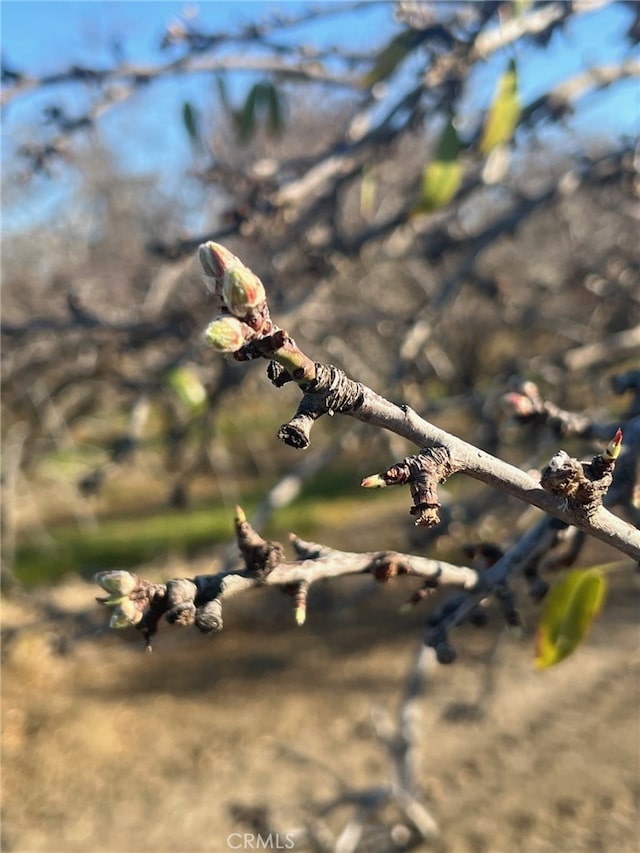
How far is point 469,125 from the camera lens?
2.55 metres

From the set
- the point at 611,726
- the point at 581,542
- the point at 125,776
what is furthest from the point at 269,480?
the point at 581,542

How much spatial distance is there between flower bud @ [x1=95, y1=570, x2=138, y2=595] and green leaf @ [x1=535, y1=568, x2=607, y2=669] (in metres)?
0.69

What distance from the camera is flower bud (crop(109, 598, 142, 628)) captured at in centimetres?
59

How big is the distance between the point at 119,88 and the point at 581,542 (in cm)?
161

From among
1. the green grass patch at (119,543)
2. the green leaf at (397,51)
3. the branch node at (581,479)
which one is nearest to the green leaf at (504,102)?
the green leaf at (397,51)

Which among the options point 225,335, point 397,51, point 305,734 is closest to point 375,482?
point 225,335

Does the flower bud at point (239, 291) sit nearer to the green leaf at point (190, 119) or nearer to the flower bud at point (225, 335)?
the flower bud at point (225, 335)

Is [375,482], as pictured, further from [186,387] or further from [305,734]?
[305,734]

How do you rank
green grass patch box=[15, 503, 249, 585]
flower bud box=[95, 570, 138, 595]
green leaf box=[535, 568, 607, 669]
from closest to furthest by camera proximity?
flower bud box=[95, 570, 138, 595], green leaf box=[535, 568, 607, 669], green grass patch box=[15, 503, 249, 585]

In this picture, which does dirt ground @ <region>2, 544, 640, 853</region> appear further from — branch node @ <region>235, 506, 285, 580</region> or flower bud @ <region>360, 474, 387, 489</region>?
flower bud @ <region>360, 474, 387, 489</region>

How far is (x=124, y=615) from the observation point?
59 centimetres

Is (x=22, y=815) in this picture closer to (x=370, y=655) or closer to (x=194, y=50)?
(x=370, y=655)

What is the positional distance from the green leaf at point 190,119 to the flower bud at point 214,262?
1.67 metres

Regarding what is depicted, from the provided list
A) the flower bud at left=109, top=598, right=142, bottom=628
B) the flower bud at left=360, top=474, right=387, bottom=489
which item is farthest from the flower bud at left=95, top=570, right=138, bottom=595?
the flower bud at left=360, top=474, right=387, bottom=489
